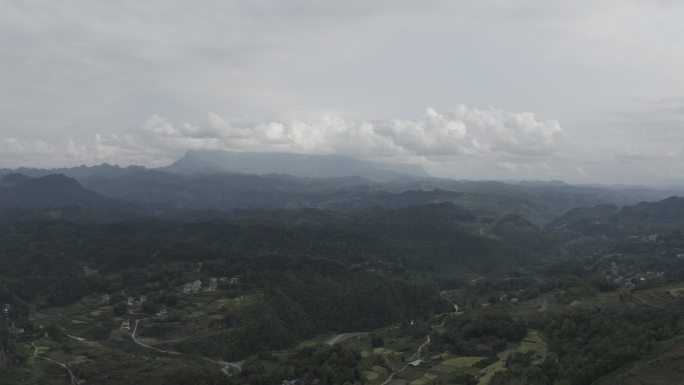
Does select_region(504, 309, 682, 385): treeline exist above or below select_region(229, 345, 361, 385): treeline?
above

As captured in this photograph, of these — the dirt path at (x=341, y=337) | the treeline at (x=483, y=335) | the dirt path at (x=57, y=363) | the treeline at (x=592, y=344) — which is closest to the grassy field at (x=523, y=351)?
the treeline at (x=592, y=344)

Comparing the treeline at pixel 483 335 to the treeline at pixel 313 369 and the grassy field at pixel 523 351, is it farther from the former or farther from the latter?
the treeline at pixel 313 369

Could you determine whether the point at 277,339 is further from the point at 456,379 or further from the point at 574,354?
the point at 574,354

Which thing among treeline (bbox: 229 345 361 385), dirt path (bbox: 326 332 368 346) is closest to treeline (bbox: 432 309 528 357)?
treeline (bbox: 229 345 361 385)

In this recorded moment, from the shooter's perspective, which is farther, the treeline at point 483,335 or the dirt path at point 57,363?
the treeline at point 483,335

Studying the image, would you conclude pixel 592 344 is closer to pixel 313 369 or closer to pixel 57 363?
pixel 313 369

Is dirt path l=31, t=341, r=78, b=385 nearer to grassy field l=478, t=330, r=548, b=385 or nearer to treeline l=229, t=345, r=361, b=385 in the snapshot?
treeline l=229, t=345, r=361, b=385

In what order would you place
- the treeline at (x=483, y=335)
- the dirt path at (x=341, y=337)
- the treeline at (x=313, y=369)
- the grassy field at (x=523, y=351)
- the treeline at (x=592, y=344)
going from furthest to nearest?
the dirt path at (x=341, y=337), the treeline at (x=483, y=335), the treeline at (x=313, y=369), the grassy field at (x=523, y=351), the treeline at (x=592, y=344)

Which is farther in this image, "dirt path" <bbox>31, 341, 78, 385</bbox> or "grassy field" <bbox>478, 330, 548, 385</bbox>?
"dirt path" <bbox>31, 341, 78, 385</bbox>

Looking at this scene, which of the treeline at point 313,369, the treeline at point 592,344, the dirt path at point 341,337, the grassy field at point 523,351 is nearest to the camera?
the treeline at point 592,344

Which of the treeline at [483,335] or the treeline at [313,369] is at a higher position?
the treeline at [483,335]

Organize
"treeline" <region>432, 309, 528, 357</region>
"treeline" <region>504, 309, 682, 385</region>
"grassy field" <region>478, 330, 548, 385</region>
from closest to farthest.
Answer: "treeline" <region>504, 309, 682, 385</region> < "grassy field" <region>478, 330, 548, 385</region> < "treeline" <region>432, 309, 528, 357</region>

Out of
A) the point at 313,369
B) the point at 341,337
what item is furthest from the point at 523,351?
the point at 341,337
